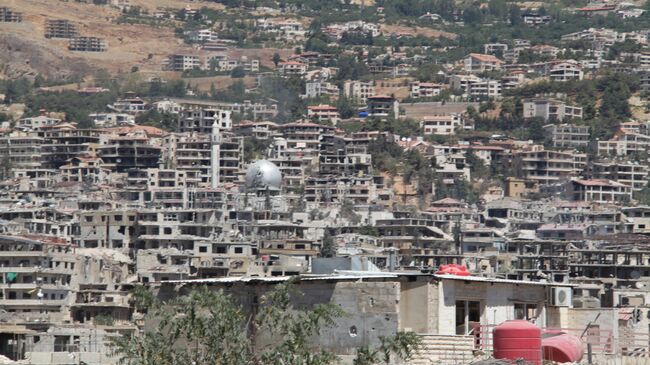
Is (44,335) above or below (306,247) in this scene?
above

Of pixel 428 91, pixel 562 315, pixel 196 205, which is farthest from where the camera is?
pixel 428 91

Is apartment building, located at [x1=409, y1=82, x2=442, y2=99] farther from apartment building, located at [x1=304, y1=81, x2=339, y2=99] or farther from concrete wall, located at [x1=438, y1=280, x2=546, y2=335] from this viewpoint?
concrete wall, located at [x1=438, y1=280, x2=546, y2=335]

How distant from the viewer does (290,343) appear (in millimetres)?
18844

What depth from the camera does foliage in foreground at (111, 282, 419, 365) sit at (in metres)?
18.9

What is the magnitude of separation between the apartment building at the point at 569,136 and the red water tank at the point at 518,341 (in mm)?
146679

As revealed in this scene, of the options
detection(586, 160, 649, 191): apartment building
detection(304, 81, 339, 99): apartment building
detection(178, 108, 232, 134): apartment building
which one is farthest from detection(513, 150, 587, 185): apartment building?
detection(304, 81, 339, 99): apartment building

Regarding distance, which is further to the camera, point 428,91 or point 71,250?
point 428,91

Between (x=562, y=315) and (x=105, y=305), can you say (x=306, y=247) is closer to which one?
(x=105, y=305)

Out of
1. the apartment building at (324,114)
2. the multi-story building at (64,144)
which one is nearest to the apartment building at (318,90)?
the apartment building at (324,114)

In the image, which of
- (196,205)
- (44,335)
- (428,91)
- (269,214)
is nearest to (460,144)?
(428,91)

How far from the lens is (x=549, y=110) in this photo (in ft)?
568

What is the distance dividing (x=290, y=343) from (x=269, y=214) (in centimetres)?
9375

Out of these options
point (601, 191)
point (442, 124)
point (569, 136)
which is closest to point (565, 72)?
point (442, 124)

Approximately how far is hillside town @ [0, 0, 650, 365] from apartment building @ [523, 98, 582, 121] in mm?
147
